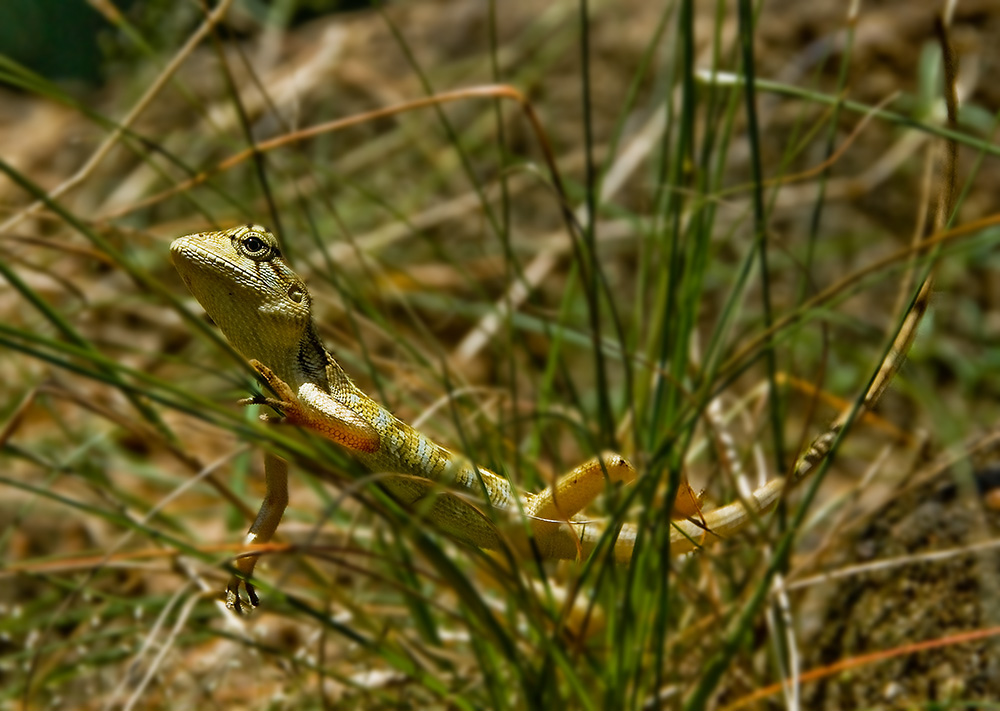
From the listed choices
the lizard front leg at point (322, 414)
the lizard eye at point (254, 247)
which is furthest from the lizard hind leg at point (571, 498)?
the lizard eye at point (254, 247)

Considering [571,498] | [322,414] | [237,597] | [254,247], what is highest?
[254,247]

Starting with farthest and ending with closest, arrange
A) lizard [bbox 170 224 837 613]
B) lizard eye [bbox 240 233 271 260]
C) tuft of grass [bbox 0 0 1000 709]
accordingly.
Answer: tuft of grass [bbox 0 0 1000 709] → lizard eye [bbox 240 233 271 260] → lizard [bbox 170 224 837 613]

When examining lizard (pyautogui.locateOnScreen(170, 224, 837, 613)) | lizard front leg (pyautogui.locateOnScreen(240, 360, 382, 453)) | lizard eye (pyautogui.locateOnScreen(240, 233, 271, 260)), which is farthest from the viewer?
lizard eye (pyautogui.locateOnScreen(240, 233, 271, 260))

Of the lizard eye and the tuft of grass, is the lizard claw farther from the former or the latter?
the lizard eye

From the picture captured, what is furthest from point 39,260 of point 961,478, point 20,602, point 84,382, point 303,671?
point 961,478

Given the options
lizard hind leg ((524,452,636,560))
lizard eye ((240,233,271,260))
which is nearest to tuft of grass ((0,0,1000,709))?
lizard hind leg ((524,452,636,560))

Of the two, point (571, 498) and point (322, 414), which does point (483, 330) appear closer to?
point (571, 498)

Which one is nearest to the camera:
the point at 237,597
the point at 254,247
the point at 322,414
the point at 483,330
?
the point at 237,597

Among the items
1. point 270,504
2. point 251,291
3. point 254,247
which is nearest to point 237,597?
point 270,504
